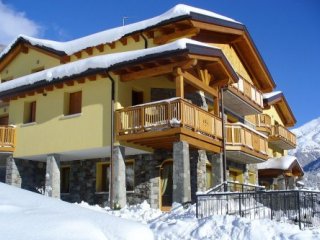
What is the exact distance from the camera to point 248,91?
2364cm

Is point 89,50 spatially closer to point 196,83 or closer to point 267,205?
point 196,83

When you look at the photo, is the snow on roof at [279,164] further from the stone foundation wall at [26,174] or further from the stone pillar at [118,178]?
the stone pillar at [118,178]

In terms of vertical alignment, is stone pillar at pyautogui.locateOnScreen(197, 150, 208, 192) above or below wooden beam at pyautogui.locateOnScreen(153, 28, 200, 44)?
below

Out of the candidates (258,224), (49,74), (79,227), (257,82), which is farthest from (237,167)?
(79,227)

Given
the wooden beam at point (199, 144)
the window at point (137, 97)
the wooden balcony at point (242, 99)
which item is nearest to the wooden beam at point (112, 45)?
the window at point (137, 97)

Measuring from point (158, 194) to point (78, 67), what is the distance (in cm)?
593

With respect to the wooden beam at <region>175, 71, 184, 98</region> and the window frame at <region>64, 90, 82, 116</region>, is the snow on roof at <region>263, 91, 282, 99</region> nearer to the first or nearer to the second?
the window frame at <region>64, 90, 82, 116</region>

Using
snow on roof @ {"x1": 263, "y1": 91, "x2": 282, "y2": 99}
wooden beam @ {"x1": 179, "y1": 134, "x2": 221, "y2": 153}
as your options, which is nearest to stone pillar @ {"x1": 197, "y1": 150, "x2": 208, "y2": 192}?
wooden beam @ {"x1": 179, "y1": 134, "x2": 221, "y2": 153}

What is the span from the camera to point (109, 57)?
17578 millimetres

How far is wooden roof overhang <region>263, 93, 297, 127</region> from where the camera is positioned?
101 feet

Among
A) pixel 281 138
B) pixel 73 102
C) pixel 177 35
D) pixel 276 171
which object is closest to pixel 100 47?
pixel 73 102

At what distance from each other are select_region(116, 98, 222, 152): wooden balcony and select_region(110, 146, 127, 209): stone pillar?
56 cm

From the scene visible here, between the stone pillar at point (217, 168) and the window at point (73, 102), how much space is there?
589 centimetres

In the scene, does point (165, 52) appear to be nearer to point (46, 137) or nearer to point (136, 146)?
point (136, 146)
